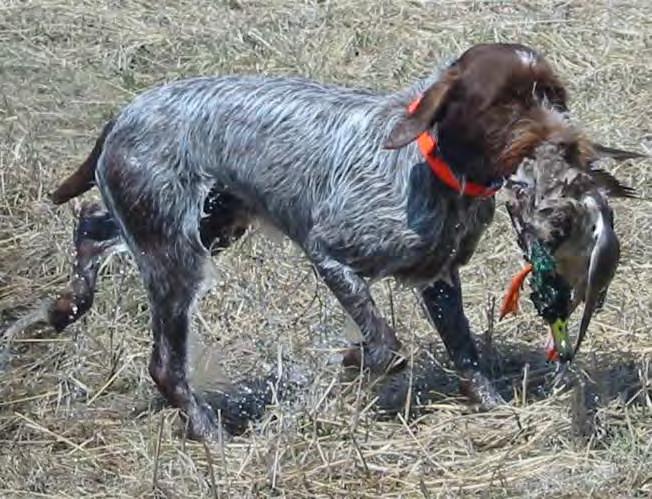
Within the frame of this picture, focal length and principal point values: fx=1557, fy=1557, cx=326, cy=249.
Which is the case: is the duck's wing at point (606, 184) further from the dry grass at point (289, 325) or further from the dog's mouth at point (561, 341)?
the dry grass at point (289, 325)

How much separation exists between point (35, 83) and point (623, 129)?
3.42 m

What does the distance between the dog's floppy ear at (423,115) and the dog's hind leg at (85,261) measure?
140cm

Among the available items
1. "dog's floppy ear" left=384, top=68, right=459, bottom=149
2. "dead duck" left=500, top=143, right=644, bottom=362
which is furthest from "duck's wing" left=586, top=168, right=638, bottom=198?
"dog's floppy ear" left=384, top=68, right=459, bottom=149

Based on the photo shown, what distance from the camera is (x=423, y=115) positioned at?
519 cm

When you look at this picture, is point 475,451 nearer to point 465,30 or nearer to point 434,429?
point 434,429

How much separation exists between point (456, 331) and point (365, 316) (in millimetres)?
460

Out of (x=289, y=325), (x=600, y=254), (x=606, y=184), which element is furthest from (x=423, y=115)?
(x=289, y=325)

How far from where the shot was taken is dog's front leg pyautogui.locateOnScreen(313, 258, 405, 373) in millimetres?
5465

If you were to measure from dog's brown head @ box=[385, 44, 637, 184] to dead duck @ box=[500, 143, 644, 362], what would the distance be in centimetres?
9

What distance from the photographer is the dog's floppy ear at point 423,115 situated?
16.9 feet

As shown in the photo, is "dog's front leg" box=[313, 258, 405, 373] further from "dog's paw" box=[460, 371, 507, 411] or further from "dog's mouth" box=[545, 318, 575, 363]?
"dog's mouth" box=[545, 318, 575, 363]

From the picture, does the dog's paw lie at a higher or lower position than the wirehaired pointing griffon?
lower

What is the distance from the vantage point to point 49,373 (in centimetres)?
604

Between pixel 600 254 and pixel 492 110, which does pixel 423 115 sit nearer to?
pixel 492 110
